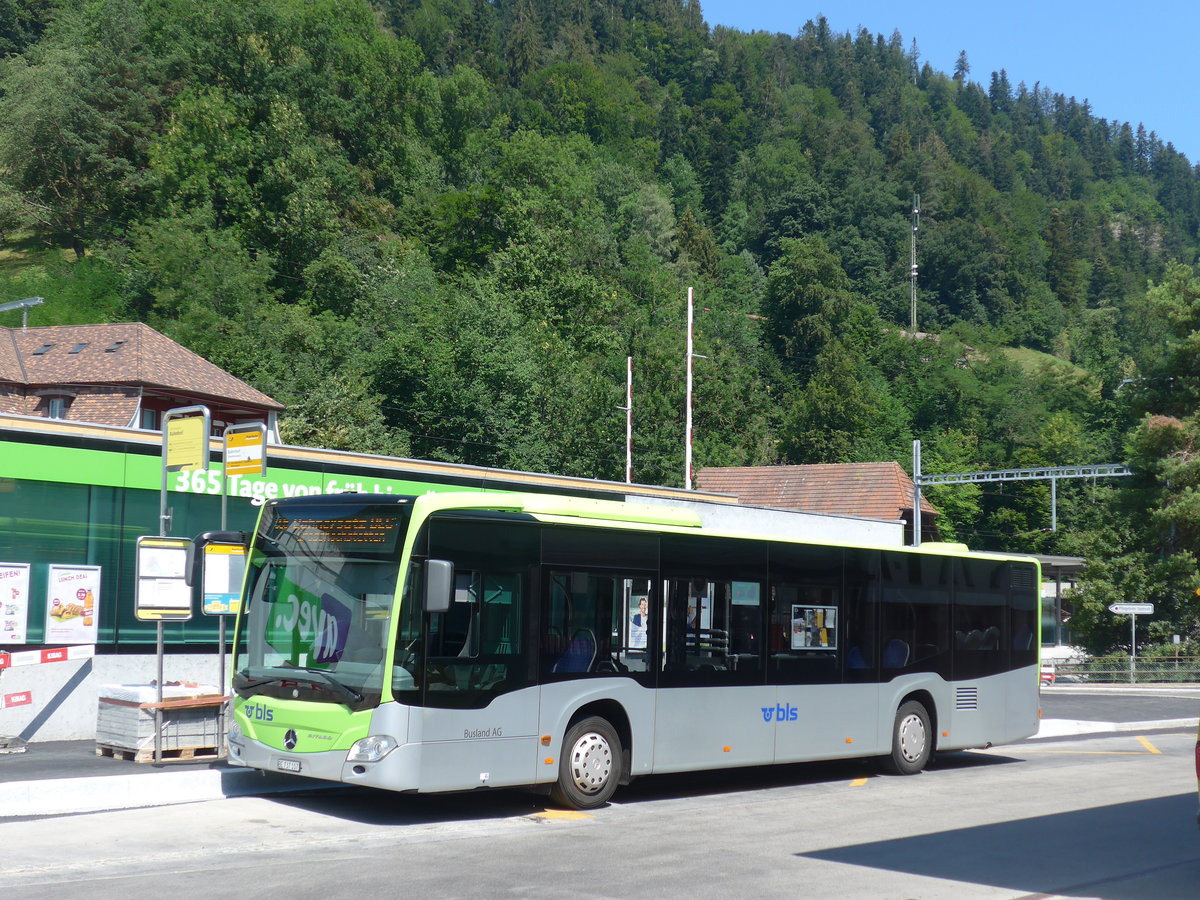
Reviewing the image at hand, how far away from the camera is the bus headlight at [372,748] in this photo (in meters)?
10.9

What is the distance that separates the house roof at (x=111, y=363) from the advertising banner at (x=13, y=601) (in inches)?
1157

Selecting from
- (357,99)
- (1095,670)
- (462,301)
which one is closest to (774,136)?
(357,99)

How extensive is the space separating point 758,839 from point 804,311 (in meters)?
96.0

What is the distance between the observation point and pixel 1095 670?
165ft

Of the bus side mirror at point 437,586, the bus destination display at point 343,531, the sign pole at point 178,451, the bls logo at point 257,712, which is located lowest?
the bls logo at point 257,712

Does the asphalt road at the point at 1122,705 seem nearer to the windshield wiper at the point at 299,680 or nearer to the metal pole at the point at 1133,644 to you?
the metal pole at the point at 1133,644

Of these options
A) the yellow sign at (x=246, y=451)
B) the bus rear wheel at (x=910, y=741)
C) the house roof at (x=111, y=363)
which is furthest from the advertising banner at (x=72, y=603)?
the house roof at (x=111, y=363)

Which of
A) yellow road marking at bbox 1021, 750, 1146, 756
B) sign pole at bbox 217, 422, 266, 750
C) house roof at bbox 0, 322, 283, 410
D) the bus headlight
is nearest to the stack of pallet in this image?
sign pole at bbox 217, 422, 266, 750

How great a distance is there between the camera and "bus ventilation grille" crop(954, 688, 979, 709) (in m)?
17.2

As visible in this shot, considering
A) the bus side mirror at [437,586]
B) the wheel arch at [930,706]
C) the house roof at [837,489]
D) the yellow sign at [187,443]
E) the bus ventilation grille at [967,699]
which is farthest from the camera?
the house roof at [837,489]

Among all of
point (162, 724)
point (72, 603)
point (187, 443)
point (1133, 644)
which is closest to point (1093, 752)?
point (162, 724)

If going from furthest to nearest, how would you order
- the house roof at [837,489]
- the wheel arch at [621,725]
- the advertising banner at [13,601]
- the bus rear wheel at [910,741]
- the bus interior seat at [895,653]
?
the house roof at [837,489], the bus rear wheel at [910,741], the bus interior seat at [895,653], the advertising banner at [13,601], the wheel arch at [621,725]

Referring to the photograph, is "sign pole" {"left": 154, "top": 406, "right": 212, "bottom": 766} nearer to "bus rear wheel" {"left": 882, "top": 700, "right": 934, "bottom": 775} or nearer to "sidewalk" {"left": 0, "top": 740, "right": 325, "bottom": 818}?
"sidewalk" {"left": 0, "top": 740, "right": 325, "bottom": 818}

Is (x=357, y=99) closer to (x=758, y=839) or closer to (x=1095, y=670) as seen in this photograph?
(x=1095, y=670)
